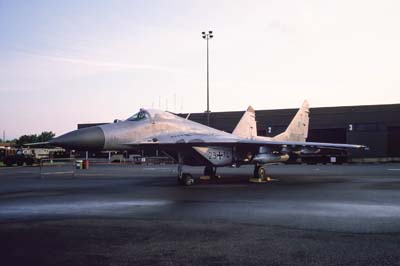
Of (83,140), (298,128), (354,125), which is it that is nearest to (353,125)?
(354,125)

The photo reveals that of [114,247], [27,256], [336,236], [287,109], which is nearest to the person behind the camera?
[27,256]

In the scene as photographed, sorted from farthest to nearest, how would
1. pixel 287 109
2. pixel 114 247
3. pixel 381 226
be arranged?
1. pixel 287 109
2. pixel 381 226
3. pixel 114 247

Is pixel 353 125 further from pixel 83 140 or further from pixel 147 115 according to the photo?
pixel 83 140

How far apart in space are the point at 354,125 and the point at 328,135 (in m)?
6.02

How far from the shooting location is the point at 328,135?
63781mm

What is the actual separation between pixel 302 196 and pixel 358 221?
15.9 ft

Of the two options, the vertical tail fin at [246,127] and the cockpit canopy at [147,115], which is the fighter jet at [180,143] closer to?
the cockpit canopy at [147,115]

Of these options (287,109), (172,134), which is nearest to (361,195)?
(172,134)

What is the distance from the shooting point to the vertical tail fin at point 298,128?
24.8m

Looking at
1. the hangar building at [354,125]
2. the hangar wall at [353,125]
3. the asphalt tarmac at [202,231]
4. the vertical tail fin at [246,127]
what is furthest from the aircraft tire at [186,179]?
the hangar building at [354,125]

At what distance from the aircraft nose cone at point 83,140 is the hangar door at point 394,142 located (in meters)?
53.9

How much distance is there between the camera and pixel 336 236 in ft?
21.8

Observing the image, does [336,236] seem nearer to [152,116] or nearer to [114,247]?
[114,247]

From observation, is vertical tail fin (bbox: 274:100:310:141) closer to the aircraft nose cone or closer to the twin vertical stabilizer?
the twin vertical stabilizer
